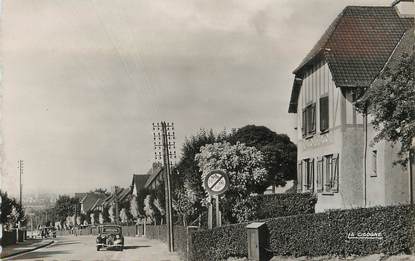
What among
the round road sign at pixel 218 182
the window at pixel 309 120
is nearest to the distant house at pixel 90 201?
the window at pixel 309 120

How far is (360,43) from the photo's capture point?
2584 cm

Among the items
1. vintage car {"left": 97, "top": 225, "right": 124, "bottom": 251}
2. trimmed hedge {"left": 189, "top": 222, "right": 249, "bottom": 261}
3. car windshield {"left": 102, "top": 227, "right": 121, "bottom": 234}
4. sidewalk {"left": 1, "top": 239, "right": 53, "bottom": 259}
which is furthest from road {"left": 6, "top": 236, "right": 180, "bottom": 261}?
trimmed hedge {"left": 189, "top": 222, "right": 249, "bottom": 261}

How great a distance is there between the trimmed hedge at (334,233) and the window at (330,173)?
303 inches

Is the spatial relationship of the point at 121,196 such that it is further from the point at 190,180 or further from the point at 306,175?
the point at 306,175

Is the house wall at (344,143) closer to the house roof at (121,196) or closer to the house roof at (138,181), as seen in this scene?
the house roof at (138,181)

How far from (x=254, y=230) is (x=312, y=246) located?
1742 mm

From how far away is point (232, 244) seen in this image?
1873 cm

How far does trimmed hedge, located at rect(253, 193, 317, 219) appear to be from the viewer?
28.3 m

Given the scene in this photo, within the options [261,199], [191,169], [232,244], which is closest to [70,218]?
[191,169]

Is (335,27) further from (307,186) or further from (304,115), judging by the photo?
(307,186)

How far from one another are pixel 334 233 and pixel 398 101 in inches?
142

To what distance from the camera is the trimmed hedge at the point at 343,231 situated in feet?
44.0

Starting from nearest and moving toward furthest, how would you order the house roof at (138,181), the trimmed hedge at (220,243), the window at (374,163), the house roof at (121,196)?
the trimmed hedge at (220,243) → the window at (374,163) → the house roof at (138,181) → the house roof at (121,196)

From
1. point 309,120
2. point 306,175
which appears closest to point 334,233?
point 309,120
